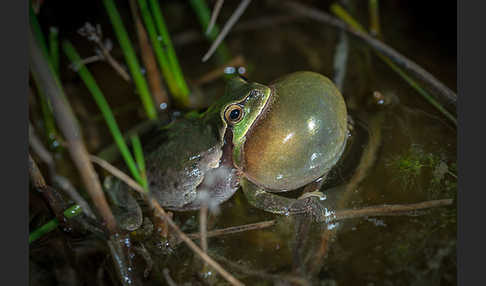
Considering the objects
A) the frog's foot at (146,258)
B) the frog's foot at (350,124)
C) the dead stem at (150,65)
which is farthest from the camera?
the dead stem at (150,65)

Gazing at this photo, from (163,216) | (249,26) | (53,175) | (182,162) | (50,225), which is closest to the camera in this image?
(53,175)

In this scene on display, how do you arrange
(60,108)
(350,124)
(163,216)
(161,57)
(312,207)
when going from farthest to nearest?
(161,57)
(350,124)
(312,207)
(163,216)
(60,108)

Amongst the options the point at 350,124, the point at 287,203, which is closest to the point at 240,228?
the point at 287,203

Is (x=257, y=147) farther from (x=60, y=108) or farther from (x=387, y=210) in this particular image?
(x=60, y=108)

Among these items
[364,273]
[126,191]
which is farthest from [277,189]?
[126,191]

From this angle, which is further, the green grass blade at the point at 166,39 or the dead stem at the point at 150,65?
the dead stem at the point at 150,65

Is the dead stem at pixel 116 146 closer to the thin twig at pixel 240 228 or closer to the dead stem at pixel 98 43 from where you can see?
the dead stem at pixel 98 43

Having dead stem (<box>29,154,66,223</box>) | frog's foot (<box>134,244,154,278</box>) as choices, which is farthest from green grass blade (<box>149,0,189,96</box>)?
frog's foot (<box>134,244,154,278</box>)

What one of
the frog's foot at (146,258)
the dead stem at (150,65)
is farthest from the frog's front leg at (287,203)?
the dead stem at (150,65)
